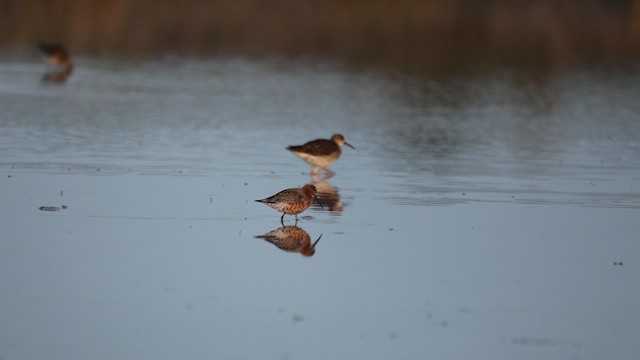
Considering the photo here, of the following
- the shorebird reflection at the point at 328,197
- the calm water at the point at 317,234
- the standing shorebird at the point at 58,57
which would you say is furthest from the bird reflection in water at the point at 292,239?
the standing shorebird at the point at 58,57

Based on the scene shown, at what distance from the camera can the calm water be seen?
911 cm

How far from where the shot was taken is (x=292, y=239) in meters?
12.1

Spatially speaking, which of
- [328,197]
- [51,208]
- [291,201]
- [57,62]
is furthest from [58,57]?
[291,201]

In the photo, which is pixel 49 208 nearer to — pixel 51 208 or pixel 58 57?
pixel 51 208

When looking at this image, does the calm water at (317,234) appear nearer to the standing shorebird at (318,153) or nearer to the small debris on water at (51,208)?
the small debris on water at (51,208)

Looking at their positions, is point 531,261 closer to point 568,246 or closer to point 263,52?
point 568,246

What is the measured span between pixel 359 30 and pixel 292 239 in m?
28.1

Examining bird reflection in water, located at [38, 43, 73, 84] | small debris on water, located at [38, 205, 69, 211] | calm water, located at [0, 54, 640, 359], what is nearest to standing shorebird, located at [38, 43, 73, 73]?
Answer: bird reflection in water, located at [38, 43, 73, 84]

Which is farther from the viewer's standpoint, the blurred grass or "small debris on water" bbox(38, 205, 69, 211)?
the blurred grass

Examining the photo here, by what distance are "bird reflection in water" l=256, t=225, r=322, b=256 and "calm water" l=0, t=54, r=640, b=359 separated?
10cm

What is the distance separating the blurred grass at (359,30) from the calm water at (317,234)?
437 inches

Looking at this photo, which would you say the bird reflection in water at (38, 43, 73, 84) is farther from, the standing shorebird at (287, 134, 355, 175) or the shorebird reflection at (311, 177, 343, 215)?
the shorebird reflection at (311, 177, 343, 215)

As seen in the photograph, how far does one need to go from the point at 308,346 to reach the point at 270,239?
3.34m

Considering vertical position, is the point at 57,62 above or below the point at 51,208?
above
